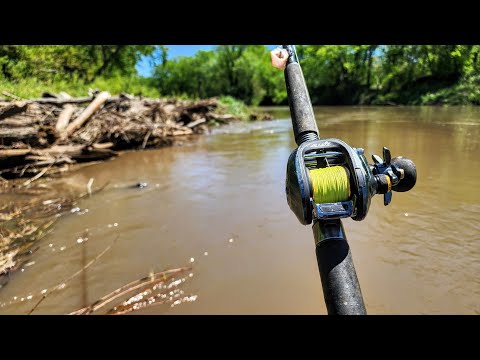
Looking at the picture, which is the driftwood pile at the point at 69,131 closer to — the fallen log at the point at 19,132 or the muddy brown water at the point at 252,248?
the fallen log at the point at 19,132

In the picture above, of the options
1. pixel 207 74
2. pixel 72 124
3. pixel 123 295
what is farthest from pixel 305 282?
pixel 207 74

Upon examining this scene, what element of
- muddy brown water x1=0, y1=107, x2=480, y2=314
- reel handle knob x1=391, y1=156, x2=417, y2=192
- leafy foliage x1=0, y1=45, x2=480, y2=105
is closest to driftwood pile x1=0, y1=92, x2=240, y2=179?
muddy brown water x1=0, y1=107, x2=480, y2=314

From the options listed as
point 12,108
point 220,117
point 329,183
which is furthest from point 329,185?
point 220,117

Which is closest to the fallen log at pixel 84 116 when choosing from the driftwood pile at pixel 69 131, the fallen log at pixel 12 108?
the driftwood pile at pixel 69 131

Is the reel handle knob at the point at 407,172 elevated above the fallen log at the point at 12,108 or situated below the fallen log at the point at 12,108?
Answer: below

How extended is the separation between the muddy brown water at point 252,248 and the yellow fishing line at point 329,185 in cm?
152

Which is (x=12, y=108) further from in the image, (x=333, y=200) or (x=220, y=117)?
(x=220, y=117)

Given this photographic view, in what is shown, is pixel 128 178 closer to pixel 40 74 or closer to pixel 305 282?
pixel 305 282

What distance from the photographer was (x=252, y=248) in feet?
10.2

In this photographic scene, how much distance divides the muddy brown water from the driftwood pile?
1699 millimetres

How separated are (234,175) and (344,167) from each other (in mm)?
4838

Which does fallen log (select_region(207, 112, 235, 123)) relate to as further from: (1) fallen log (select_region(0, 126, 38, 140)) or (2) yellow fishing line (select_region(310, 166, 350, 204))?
(2) yellow fishing line (select_region(310, 166, 350, 204))

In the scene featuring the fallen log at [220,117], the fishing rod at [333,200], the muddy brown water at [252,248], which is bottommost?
the muddy brown water at [252,248]

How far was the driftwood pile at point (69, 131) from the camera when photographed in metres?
6.32
